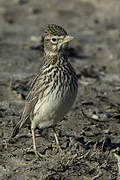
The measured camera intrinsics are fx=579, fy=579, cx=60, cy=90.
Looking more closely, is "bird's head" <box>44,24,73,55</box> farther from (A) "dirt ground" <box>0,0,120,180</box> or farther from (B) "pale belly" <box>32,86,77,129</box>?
(B) "pale belly" <box>32,86,77,129</box>

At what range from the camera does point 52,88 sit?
7996mm

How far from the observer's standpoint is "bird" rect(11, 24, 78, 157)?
796 centimetres

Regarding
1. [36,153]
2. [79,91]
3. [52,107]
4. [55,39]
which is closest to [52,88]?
[52,107]

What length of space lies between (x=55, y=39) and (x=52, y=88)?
81 centimetres

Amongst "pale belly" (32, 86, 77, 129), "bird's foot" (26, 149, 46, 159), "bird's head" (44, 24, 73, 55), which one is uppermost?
"bird's head" (44, 24, 73, 55)

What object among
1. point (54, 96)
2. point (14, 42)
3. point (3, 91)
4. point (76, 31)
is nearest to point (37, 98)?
point (54, 96)

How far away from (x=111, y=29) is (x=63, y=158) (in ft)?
28.4

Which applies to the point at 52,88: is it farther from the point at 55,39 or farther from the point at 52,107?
the point at 55,39

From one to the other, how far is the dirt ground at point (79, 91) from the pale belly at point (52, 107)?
442 mm

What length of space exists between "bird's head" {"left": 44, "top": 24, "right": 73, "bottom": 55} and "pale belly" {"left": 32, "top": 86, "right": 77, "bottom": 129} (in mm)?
769

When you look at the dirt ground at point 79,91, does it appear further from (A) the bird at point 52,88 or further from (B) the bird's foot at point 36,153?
(A) the bird at point 52,88

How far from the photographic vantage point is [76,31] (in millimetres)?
15742

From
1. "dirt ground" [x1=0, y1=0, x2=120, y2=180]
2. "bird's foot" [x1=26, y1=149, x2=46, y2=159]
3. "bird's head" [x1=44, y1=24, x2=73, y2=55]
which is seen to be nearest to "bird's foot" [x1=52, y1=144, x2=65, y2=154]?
"dirt ground" [x1=0, y1=0, x2=120, y2=180]

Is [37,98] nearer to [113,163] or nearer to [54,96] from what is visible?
[54,96]
